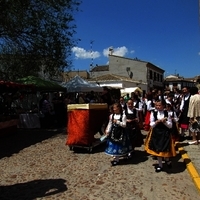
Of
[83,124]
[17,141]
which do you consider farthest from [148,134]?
[17,141]

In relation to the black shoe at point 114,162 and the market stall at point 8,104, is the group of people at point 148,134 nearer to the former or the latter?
the black shoe at point 114,162

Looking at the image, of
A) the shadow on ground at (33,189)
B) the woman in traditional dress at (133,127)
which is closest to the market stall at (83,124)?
the woman in traditional dress at (133,127)

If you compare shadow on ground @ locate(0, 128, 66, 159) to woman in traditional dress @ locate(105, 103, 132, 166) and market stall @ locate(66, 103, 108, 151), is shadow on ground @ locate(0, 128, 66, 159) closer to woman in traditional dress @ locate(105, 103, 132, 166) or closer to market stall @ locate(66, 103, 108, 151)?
market stall @ locate(66, 103, 108, 151)

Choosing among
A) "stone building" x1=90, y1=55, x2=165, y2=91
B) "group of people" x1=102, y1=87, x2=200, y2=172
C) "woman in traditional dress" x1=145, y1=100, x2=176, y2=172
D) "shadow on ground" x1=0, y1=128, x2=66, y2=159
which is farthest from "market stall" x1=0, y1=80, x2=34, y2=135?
"stone building" x1=90, y1=55, x2=165, y2=91

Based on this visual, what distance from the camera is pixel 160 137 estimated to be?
6969mm

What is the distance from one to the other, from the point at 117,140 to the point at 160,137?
3.57ft

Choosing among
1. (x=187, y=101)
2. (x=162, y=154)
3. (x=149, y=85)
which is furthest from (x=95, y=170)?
(x=149, y=85)

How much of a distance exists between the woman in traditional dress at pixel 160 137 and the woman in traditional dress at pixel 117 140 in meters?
0.70

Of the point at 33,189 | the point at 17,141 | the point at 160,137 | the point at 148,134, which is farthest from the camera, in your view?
the point at 17,141

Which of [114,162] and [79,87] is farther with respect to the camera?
[79,87]

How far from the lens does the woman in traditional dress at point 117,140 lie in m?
7.57

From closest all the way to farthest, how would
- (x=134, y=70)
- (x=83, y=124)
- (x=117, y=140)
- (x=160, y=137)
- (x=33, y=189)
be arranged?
(x=33, y=189) → (x=160, y=137) → (x=117, y=140) → (x=83, y=124) → (x=134, y=70)

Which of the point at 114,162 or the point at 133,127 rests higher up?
the point at 133,127

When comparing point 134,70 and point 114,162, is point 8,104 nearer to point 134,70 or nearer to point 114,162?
point 114,162
